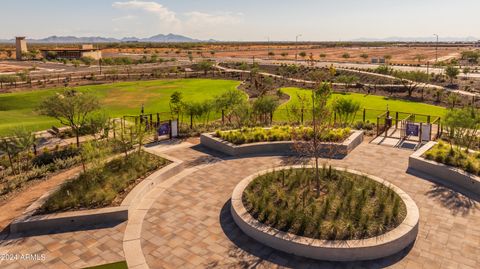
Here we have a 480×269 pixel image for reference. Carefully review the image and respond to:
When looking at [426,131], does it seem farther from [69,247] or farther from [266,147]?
[69,247]

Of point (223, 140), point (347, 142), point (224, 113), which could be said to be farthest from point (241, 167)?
point (224, 113)

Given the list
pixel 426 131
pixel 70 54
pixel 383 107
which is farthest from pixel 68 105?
pixel 70 54

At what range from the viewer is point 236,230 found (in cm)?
1183

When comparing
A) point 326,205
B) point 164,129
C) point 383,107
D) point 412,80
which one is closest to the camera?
point 326,205

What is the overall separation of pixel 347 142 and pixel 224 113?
11.8 metres

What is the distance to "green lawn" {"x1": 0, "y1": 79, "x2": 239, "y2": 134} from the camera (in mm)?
31000

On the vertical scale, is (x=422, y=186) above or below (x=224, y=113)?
below

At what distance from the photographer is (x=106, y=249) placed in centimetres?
1070

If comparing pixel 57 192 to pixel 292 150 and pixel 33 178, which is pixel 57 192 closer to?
pixel 33 178

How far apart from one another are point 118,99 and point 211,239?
3581 cm

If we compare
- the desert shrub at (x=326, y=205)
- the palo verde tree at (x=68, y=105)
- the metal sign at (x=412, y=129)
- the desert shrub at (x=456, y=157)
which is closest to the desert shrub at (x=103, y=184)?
the desert shrub at (x=326, y=205)

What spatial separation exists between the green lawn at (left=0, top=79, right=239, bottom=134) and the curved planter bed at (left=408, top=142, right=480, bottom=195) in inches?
768

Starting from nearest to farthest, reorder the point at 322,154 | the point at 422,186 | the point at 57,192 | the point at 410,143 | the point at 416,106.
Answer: the point at 57,192, the point at 422,186, the point at 322,154, the point at 410,143, the point at 416,106

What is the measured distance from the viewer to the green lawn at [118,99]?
102 feet
